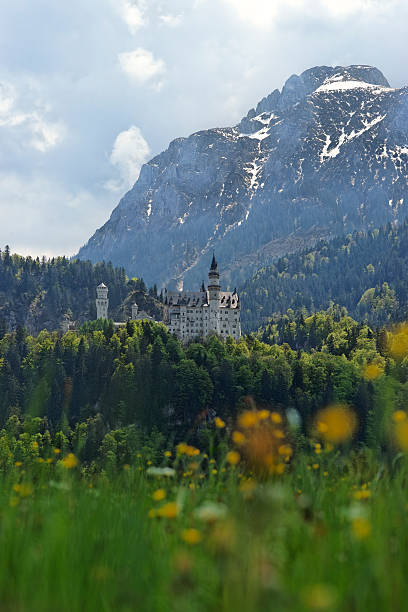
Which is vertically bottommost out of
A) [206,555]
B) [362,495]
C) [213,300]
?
[206,555]

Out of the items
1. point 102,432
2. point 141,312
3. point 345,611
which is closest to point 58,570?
point 345,611

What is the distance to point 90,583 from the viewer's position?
4836mm

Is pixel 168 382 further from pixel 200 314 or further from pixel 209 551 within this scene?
pixel 209 551

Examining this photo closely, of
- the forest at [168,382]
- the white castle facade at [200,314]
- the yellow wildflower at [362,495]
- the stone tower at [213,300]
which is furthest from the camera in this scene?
the white castle facade at [200,314]

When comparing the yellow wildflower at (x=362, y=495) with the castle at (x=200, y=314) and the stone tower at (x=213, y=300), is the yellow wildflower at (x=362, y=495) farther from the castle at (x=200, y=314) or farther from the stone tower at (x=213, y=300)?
the stone tower at (x=213, y=300)

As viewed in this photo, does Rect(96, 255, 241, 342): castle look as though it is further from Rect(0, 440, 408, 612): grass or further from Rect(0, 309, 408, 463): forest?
Rect(0, 440, 408, 612): grass

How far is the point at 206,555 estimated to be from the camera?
521 cm

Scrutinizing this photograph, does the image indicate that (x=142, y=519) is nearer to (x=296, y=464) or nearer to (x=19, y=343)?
(x=296, y=464)

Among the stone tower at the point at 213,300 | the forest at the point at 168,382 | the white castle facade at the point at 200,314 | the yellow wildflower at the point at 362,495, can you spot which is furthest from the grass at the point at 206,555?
the stone tower at the point at 213,300

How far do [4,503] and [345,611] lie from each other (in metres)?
4.95

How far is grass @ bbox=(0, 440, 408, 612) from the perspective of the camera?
3.81 meters

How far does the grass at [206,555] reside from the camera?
3.81 meters

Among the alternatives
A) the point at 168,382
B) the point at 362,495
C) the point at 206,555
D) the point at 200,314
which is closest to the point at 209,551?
the point at 206,555

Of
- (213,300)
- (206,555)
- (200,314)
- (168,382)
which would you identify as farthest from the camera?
(200,314)
